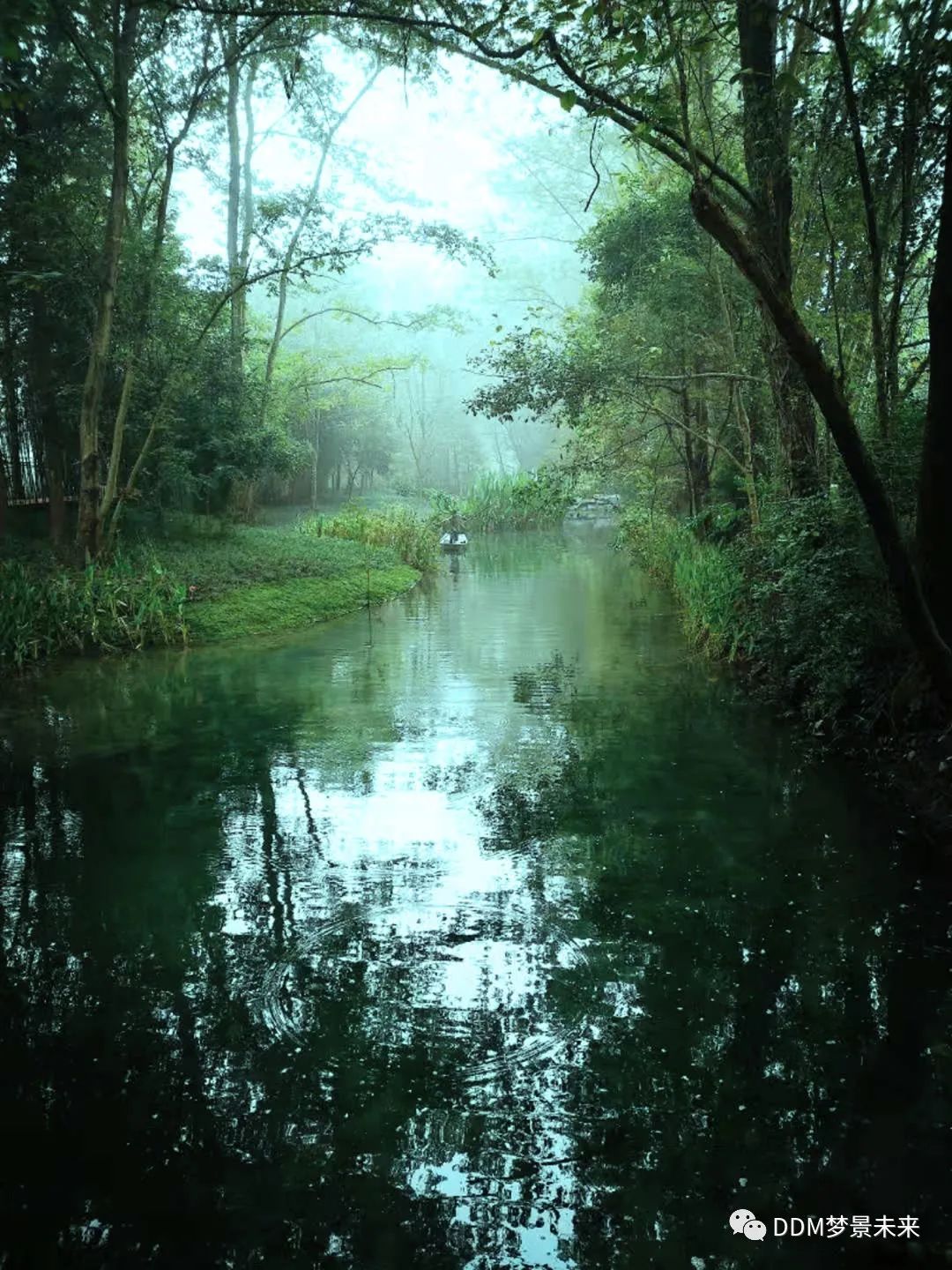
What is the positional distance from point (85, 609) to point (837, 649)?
708 centimetres

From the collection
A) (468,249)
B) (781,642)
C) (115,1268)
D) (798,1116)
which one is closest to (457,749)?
(781,642)

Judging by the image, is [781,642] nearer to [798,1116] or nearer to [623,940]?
[623,940]

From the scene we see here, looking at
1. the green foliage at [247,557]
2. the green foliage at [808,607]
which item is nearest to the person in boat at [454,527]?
the green foliage at [247,557]

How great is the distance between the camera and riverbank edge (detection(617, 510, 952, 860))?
14.6 feet

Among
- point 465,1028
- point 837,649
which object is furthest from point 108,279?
A: point 465,1028

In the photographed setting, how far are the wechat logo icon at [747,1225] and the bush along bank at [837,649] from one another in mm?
2682

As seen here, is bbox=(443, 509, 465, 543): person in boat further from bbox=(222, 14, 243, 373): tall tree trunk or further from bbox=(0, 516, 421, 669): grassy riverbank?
bbox=(222, 14, 243, 373): tall tree trunk

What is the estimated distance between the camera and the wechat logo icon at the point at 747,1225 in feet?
7.00

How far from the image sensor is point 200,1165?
7.64 ft

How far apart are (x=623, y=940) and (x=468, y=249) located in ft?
36.4

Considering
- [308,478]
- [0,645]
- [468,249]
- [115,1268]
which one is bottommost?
[115,1268]

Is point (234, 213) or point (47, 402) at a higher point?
point (234, 213)

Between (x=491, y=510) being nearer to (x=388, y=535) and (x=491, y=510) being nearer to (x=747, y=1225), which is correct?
(x=388, y=535)

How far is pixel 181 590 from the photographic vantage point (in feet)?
32.7
